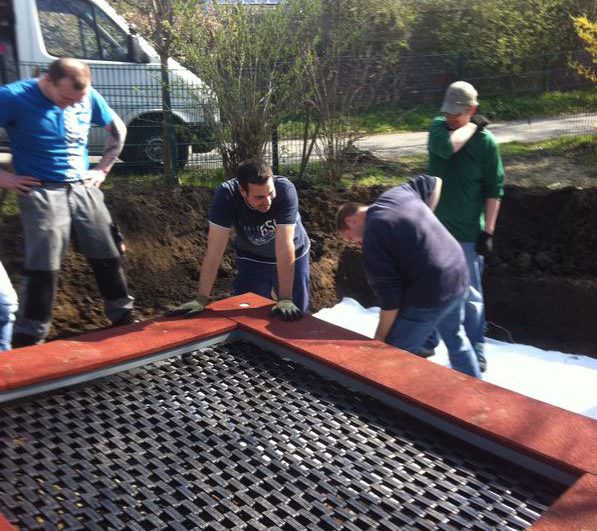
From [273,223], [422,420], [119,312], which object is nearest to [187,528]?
[422,420]

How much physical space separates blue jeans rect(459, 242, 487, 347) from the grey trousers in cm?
212

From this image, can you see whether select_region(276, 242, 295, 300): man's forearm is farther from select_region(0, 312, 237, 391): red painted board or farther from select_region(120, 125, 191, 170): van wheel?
select_region(120, 125, 191, 170): van wheel

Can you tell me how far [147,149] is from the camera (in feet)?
24.7

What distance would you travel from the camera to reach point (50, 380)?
213cm

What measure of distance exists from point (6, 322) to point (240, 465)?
1.99m

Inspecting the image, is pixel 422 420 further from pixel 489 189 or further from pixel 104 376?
pixel 489 189

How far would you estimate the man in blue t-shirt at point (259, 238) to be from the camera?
3102mm

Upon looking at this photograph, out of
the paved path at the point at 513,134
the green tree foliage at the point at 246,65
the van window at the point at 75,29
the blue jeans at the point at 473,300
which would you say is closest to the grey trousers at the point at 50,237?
the blue jeans at the point at 473,300

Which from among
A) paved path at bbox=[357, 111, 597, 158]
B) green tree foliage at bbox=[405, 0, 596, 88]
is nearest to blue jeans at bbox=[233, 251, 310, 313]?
paved path at bbox=[357, 111, 597, 158]

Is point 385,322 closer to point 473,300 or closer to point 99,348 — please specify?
point 473,300

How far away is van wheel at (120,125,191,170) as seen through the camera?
7434 mm

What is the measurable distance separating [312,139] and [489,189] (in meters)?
4.01

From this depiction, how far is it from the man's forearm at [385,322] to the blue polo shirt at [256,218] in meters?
0.71

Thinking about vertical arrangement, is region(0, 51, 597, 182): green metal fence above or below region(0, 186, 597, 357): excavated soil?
above
